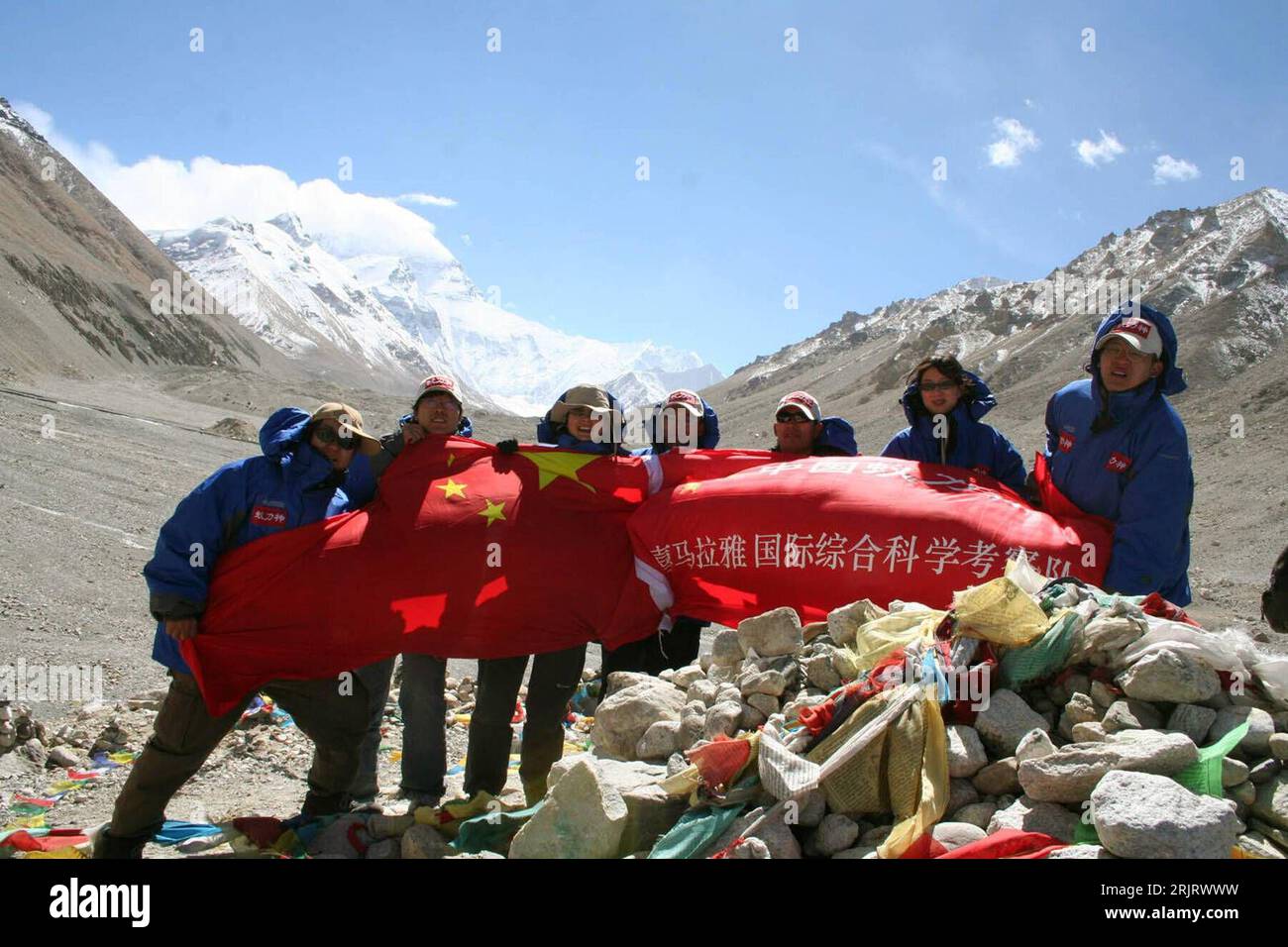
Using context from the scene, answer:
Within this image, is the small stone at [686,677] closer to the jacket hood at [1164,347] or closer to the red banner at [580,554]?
the red banner at [580,554]

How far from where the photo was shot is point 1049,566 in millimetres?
4219

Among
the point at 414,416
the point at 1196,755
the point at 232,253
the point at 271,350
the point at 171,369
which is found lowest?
the point at 1196,755

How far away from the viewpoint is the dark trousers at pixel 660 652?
513 centimetres

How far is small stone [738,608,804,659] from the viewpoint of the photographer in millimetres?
4094

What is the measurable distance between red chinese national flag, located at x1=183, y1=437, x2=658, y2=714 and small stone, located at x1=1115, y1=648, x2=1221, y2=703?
2.38 meters

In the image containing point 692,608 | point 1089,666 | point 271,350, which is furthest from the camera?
point 271,350

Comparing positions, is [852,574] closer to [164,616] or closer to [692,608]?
[692,608]

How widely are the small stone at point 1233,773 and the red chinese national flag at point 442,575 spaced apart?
264 centimetres

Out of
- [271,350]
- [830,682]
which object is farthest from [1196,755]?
[271,350]

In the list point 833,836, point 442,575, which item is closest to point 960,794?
point 833,836

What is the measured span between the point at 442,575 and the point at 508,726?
0.79 metres

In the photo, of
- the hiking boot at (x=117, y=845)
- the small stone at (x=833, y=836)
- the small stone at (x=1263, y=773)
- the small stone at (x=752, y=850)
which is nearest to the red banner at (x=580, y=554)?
the hiking boot at (x=117, y=845)

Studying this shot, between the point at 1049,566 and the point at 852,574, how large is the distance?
89 cm

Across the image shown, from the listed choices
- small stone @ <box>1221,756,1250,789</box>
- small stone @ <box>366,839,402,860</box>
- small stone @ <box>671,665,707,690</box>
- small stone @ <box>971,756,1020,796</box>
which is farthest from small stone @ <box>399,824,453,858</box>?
small stone @ <box>1221,756,1250,789</box>
